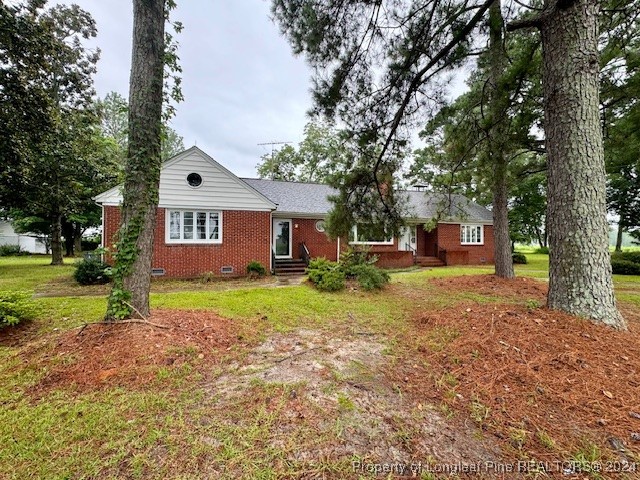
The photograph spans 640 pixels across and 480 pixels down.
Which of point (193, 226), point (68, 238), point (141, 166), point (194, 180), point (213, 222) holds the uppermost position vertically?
point (194, 180)

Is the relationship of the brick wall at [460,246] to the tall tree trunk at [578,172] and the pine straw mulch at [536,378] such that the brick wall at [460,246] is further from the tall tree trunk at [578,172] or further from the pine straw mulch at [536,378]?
the pine straw mulch at [536,378]

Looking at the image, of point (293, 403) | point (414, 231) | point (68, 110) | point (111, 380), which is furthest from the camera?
point (414, 231)

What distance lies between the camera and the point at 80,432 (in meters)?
2.07

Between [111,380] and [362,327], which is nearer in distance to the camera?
[111,380]

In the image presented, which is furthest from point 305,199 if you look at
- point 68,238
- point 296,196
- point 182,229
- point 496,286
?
point 68,238

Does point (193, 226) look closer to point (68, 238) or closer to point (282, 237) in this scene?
point (282, 237)

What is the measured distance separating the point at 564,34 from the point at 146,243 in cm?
644

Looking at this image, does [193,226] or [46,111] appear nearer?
[46,111]

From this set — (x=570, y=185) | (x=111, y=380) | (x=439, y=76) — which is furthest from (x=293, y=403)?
(x=439, y=76)

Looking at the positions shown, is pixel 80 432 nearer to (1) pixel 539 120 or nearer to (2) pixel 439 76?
(2) pixel 439 76

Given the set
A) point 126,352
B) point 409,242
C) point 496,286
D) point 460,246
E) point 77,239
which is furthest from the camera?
point 77,239

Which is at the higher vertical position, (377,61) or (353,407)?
(377,61)

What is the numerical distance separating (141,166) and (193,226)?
7.02 m

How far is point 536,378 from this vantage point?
2.63 m
